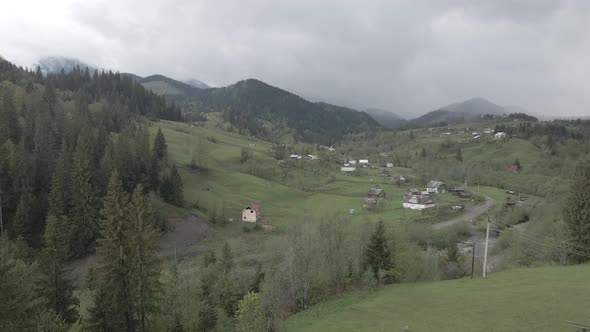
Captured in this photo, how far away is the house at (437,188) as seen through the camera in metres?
142

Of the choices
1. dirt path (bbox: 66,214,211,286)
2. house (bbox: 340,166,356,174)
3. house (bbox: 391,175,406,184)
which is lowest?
dirt path (bbox: 66,214,211,286)

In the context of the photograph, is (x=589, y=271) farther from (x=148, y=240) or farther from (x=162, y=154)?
(x=162, y=154)

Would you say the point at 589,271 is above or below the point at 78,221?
above

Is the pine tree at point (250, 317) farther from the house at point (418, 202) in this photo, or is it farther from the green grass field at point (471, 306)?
the house at point (418, 202)

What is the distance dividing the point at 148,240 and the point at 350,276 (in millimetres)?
27442

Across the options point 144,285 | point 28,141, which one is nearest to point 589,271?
point 144,285

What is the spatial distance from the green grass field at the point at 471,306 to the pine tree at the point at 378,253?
149 inches

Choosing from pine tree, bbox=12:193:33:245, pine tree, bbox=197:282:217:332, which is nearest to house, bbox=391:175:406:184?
pine tree, bbox=12:193:33:245

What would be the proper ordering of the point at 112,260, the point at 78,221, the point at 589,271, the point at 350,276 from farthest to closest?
the point at 78,221
the point at 350,276
the point at 589,271
the point at 112,260

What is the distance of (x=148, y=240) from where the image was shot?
1339 inches

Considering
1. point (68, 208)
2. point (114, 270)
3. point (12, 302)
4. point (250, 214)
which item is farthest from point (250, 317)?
point (250, 214)

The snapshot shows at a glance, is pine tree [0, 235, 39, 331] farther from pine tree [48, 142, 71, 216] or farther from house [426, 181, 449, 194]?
house [426, 181, 449, 194]

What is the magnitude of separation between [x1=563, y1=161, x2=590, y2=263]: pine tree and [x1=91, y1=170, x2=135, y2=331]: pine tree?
53184 mm

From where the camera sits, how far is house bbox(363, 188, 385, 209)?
378 ft
